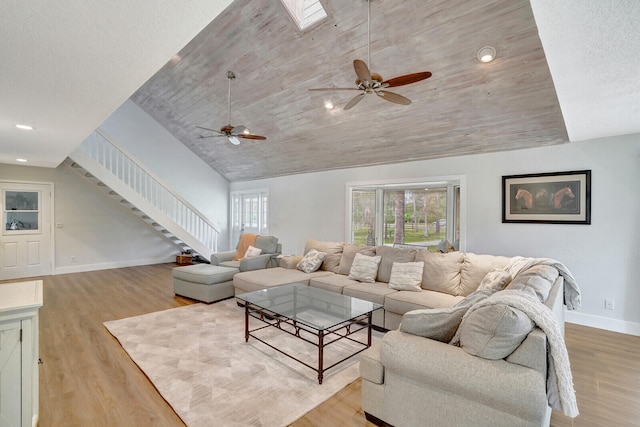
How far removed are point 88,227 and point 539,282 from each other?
8.32 metres

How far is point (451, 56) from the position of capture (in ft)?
10.7

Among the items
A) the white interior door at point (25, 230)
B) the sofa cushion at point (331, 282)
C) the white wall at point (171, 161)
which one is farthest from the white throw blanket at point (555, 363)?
the white interior door at point (25, 230)

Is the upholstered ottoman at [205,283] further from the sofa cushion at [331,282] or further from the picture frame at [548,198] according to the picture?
the picture frame at [548,198]

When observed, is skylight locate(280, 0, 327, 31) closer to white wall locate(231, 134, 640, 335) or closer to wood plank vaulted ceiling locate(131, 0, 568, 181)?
wood plank vaulted ceiling locate(131, 0, 568, 181)

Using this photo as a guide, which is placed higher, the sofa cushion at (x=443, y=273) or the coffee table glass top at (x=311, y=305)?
the sofa cushion at (x=443, y=273)

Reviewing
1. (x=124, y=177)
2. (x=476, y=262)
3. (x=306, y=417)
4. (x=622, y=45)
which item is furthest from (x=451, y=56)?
(x=124, y=177)

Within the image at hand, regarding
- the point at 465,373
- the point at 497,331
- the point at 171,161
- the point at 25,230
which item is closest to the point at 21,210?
the point at 25,230

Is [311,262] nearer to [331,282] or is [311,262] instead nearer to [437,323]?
[331,282]

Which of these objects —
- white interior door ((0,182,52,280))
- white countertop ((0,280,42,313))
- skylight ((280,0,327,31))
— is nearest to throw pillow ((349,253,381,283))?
skylight ((280,0,327,31))

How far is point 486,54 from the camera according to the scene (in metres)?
3.08

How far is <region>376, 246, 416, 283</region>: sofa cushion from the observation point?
3962 millimetres

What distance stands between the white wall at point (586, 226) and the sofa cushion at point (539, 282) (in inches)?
65.1

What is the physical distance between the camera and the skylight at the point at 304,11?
138 inches

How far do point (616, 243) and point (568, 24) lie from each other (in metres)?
3.29
